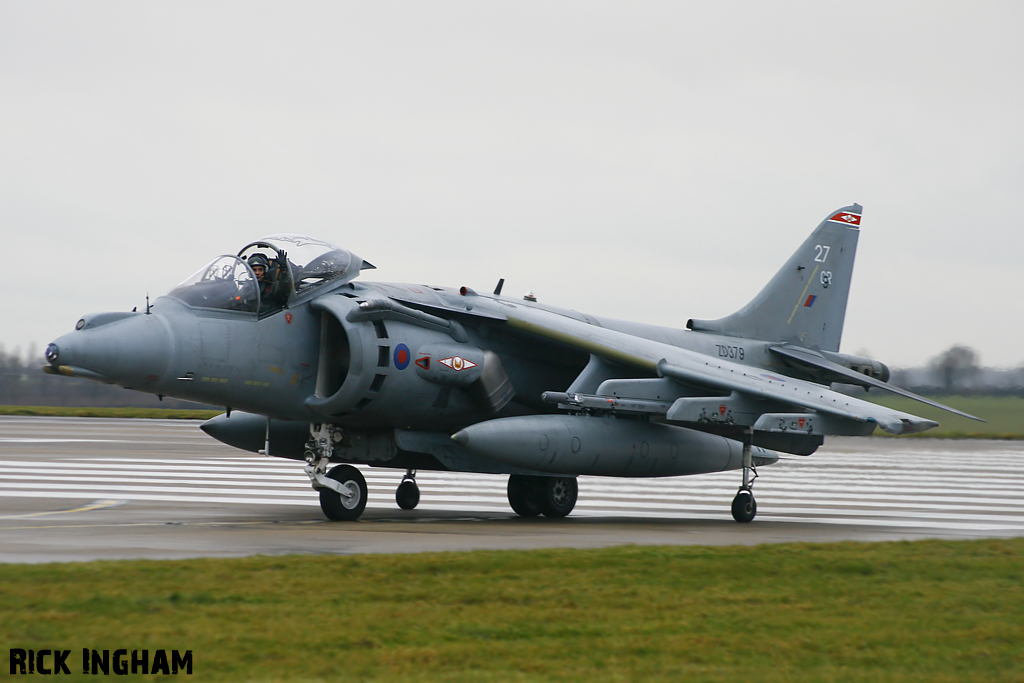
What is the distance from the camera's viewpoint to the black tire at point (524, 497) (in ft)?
47.2

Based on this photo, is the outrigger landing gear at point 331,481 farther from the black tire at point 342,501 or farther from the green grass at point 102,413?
the green grass at point 102,413

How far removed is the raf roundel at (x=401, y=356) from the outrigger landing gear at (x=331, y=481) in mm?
1185

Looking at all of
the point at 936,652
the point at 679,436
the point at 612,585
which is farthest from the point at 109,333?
the point at 936,652

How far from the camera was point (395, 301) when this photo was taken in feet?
43.2

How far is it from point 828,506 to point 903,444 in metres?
17.2

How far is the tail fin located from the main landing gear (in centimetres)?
419

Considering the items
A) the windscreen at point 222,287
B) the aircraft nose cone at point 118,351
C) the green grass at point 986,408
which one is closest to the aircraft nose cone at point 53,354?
the aircraft nose cone at point 118,351

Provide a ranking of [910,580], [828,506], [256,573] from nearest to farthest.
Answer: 1. [256,573]
2. [910,580]
3. [828,506]

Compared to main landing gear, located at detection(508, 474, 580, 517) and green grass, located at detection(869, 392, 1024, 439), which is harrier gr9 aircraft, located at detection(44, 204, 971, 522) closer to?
main landing gear, located at detection(508, 474, 580, 517)

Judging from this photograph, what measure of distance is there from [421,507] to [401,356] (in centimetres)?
316

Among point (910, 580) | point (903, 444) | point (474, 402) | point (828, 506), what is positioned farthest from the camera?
point (903, 444)

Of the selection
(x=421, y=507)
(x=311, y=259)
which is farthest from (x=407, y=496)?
(x=311, y=259)

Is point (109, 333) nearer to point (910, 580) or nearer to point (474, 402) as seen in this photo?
point (474, 402)

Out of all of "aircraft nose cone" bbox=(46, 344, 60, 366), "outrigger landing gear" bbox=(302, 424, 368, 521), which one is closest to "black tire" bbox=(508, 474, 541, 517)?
"outrigger landing gear" bbox=(302, 424, 368, 521)
